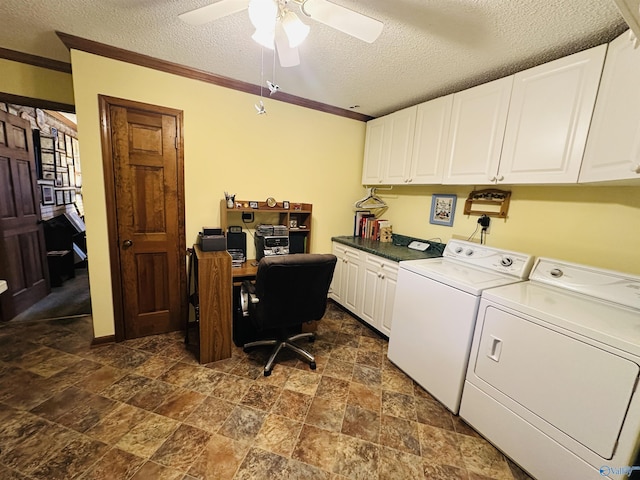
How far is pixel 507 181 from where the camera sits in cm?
187

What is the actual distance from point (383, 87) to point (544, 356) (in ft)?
7.77

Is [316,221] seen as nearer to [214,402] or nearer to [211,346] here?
[211,346]

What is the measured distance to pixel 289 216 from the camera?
2857 millimetres

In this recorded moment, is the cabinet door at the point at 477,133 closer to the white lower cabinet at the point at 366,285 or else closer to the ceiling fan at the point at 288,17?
the white lower cabinet at the point at 366,285

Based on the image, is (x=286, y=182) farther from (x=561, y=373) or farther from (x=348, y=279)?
(x=561, y=373)

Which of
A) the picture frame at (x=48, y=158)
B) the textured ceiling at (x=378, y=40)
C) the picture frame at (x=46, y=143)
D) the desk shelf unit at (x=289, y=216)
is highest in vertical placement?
the textured ceiling at (x=378, y=40)

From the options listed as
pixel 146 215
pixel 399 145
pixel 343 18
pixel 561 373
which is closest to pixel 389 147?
pixel 399 145

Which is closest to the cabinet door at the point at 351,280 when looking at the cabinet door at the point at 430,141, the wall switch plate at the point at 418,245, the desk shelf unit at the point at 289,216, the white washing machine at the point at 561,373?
the desk shelf unit at the point at 289,216

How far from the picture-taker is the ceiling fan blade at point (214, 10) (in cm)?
118

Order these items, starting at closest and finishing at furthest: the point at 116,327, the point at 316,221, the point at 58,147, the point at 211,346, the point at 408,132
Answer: the point at 211,346
the point at 116,327
the point at 408,132
the point at 316,221
the point at 58,147

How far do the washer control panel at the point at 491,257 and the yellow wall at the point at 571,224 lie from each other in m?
0.23

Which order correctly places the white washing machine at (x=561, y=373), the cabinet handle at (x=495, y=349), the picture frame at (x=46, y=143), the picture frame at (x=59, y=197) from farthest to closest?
the picture frame at (x=59, y=197) < the picture frame at (x=46, y=143) < the cabinet handle at (x=495, y=349) < the white washing machine at (x=561, y=373)

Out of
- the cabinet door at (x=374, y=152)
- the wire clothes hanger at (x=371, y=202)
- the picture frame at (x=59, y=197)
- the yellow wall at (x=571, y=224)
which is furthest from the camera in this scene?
the picture frame at (x=59, y=197)

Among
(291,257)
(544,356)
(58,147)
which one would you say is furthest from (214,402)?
(58,147)
